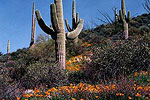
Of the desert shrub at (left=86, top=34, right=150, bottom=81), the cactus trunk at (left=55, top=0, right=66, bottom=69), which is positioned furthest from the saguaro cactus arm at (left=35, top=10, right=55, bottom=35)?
the desert shrub at (left=86, top=34, right=150, bottom=81)

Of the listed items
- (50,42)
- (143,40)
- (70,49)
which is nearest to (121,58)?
(143,40)

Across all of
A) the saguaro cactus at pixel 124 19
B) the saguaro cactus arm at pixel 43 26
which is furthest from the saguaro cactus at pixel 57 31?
the saguaro cactus at pixel 124 19

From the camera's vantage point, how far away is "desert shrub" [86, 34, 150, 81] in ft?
21.9

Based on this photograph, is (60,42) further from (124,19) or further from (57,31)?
(124,19)

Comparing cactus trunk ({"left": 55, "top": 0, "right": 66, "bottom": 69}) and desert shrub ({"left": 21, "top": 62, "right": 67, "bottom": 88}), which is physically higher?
cactus trunk ({"left": 55, "top": 0, "right": 66, "bottom": 69})

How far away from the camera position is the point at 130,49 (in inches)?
273

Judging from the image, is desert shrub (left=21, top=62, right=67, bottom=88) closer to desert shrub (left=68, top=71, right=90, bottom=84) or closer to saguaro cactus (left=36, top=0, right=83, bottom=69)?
desert shrub (left=68, top=71, right=90, bottom=84)

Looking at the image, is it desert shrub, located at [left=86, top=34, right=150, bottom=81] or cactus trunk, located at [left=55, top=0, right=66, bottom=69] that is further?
cactus trunk, located at [left=55, top=0, right=66, bottom=69]

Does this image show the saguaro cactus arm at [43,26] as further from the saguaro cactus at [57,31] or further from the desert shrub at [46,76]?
the desert shrub at [46,76]

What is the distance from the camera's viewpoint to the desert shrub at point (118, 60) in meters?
6.66

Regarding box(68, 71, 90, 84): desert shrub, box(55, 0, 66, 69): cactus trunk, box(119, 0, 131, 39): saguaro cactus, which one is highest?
box(119, 0, 131, 39): saguaro cactus

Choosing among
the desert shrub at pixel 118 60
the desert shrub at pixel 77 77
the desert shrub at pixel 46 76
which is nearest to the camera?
the desert shrub at pixel 118 60

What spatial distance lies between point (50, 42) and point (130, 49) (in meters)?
11.9

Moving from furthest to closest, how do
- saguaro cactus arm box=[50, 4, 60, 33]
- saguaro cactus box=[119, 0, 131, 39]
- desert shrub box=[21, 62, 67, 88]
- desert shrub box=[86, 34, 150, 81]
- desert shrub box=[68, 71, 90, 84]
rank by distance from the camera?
saguaro cactus box=[119, 0, 131, 39] < saguaro cactus arm box=[50, 4, 60, 33] < desert shrub box=[68, 71, 90, 84] < desert shrub box=[21, 62, 67, 88] < desert shrub box=[86, 34, 150, 81]
